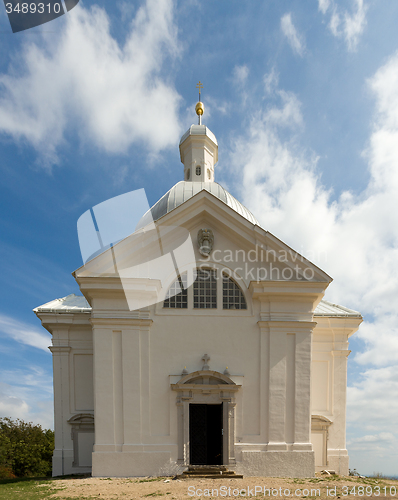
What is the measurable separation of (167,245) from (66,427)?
31.1 feet

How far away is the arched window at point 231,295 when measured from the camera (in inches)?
661

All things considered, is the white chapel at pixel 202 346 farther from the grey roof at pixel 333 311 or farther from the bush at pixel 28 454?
the bush at pixel 28 454

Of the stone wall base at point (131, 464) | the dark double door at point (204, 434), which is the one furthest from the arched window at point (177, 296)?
the stone wall base at point (131, 464)

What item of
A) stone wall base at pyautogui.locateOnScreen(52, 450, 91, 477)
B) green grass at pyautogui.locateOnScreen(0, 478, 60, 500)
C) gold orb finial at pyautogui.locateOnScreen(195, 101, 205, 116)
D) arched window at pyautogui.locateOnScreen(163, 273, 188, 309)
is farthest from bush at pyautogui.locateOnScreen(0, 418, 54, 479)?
gold orb finial at pyautogui.locateOnScreen(195, 101, 205, 116)

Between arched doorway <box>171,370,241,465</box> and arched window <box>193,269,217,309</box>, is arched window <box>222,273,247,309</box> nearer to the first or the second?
arched window <box>193,269,217,309</box>

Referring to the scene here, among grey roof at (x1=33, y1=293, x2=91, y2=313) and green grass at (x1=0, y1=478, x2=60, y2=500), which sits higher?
grey roof at (x1=33, y1=293, x2=91, y2=313)

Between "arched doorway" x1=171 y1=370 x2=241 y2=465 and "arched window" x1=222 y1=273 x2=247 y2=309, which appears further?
"arched window" x1=222 y1=273 x2=247 y2=309

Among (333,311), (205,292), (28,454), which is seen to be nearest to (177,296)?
(205,292)

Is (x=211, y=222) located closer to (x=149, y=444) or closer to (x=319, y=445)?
Answer: (x=149, y=444)

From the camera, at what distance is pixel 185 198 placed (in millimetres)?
24375

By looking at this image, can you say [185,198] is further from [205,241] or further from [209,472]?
[209,472]

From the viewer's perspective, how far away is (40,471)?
997 inches

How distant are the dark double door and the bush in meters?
12.6

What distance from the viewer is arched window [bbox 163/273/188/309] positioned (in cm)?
1662
